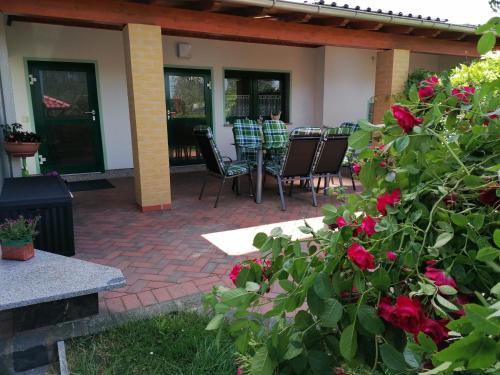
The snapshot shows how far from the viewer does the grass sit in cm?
183

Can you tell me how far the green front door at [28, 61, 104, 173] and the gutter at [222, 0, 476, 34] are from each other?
11.8 feet

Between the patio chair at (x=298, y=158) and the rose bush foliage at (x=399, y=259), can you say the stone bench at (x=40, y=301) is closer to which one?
the rose bush foliage at (x=399, y=259)

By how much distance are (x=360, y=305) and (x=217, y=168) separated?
172 inches

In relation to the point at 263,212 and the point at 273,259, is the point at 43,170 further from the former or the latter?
the point at 273,259

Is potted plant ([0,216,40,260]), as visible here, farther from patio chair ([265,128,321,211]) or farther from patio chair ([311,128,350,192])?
patio chair ([311,128,350,192])

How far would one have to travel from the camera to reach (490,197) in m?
0.75

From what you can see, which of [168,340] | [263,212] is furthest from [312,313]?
[263,212]

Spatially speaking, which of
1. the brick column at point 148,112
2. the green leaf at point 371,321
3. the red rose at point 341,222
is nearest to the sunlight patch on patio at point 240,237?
the brick column at point 148,112

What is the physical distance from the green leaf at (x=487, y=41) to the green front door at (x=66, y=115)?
6.84 m

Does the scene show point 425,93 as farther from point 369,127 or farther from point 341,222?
point 341,222

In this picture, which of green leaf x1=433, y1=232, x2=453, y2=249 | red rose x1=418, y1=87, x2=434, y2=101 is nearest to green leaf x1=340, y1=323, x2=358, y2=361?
green leaf x1=433, y1=232, x2=453, y2=249

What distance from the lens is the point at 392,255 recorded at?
0.77 m

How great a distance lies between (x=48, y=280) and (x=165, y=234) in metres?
1.71

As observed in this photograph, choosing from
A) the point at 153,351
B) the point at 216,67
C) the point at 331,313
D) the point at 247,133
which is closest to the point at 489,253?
the point at 331,313
